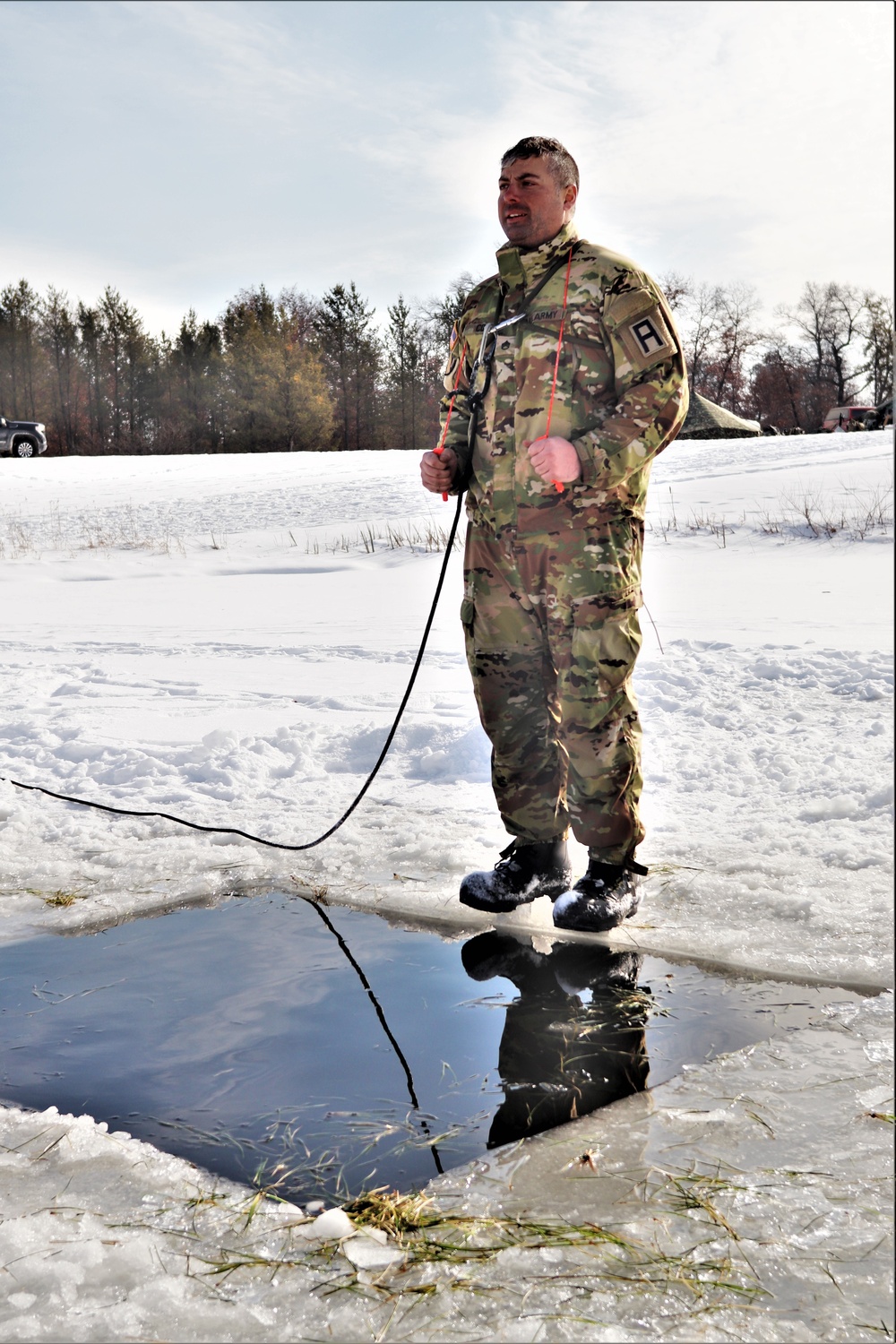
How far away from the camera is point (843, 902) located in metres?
2.90

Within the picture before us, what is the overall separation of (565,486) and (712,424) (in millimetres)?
25196

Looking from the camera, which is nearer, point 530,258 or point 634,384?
point 634,384

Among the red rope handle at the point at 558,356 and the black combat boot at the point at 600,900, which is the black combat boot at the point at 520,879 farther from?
the red rope handle at the point at 558,356

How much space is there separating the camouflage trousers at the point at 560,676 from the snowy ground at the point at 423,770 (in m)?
0.33

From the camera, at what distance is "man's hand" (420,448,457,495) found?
115 inches

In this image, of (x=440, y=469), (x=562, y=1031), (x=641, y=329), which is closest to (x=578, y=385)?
(x=641, y=329)

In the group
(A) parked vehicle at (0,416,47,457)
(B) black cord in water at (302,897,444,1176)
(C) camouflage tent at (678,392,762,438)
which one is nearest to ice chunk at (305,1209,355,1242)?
(B) black cord in water at (302,897,444,1176)

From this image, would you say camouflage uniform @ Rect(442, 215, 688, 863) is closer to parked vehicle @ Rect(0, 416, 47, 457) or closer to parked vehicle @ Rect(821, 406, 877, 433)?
parked vehicle @ Rect(0, 416, 47, 457)

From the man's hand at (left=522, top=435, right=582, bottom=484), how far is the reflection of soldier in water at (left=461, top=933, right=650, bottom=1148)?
120 centimetres

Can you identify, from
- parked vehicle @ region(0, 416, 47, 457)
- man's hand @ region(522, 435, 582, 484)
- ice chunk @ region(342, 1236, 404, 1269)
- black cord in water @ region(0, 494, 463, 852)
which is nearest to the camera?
ice chunk @ region(342, 1236, 404, 1269)

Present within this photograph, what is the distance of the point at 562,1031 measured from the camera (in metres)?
2.34

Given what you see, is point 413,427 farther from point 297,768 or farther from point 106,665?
point 297,768

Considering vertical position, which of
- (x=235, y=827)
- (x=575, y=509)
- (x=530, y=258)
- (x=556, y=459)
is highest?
(x=530, y=258)

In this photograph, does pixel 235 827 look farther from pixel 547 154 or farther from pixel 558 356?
pixel 547 154
